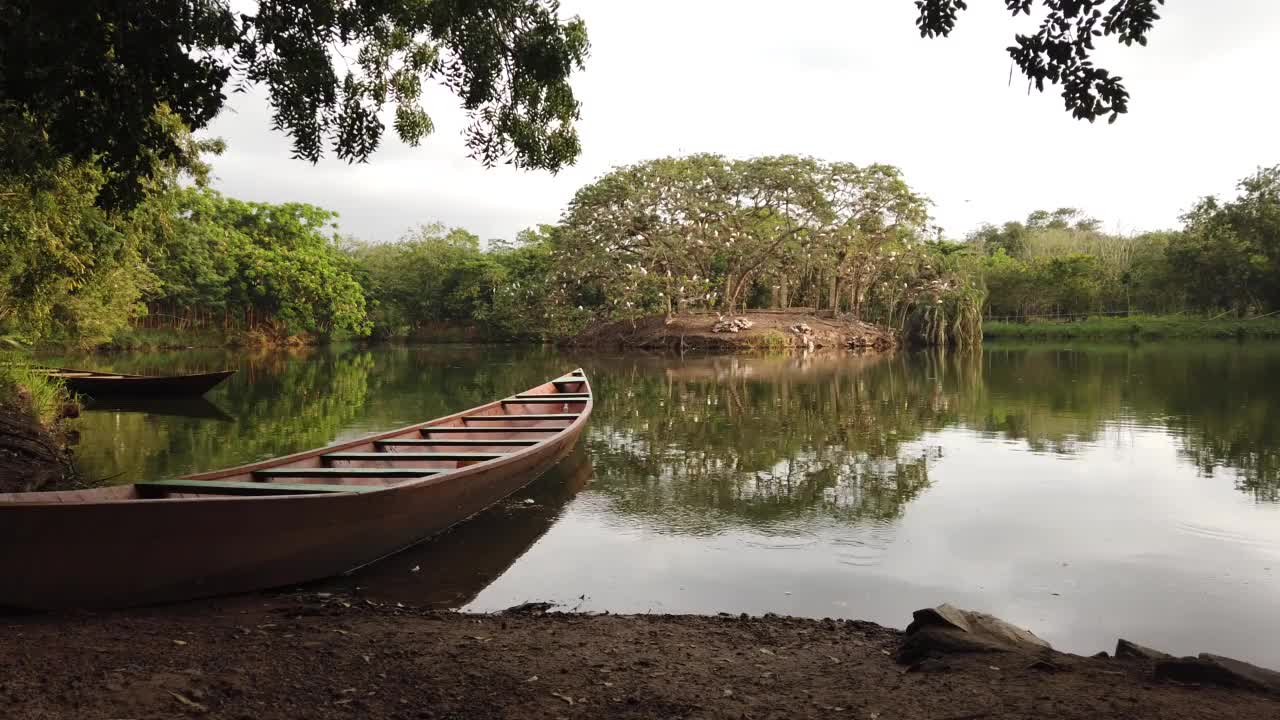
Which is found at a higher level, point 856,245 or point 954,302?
point 856,245

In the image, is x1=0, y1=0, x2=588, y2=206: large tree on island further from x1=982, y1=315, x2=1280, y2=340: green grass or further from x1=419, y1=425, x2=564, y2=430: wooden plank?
x1=982, y1=315, x2=1280, y2=340: green grass

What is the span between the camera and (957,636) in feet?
10.2

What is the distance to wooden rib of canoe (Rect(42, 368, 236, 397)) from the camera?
13.3 metres

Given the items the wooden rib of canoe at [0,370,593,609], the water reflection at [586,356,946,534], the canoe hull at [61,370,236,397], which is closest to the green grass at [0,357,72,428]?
the canoe hull at [61,370,236,397]

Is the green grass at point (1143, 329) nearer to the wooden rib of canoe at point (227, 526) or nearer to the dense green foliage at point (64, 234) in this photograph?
the dense green foliage at point (64, 234)

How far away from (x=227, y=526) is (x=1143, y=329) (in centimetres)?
4326

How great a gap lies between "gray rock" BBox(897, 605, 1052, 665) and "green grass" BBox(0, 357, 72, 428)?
27.8ft

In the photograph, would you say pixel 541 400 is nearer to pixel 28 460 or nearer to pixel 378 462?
pixel 378 462

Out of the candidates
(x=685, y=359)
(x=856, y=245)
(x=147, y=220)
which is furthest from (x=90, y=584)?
(x=856, y=245)

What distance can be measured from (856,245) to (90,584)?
29.9m

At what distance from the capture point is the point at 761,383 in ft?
54.8

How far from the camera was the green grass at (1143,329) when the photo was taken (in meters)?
34.6

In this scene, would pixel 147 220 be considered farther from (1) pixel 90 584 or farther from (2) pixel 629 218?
(2) pixel 629 218

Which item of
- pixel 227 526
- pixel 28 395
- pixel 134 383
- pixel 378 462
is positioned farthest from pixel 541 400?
pixel 134 383
